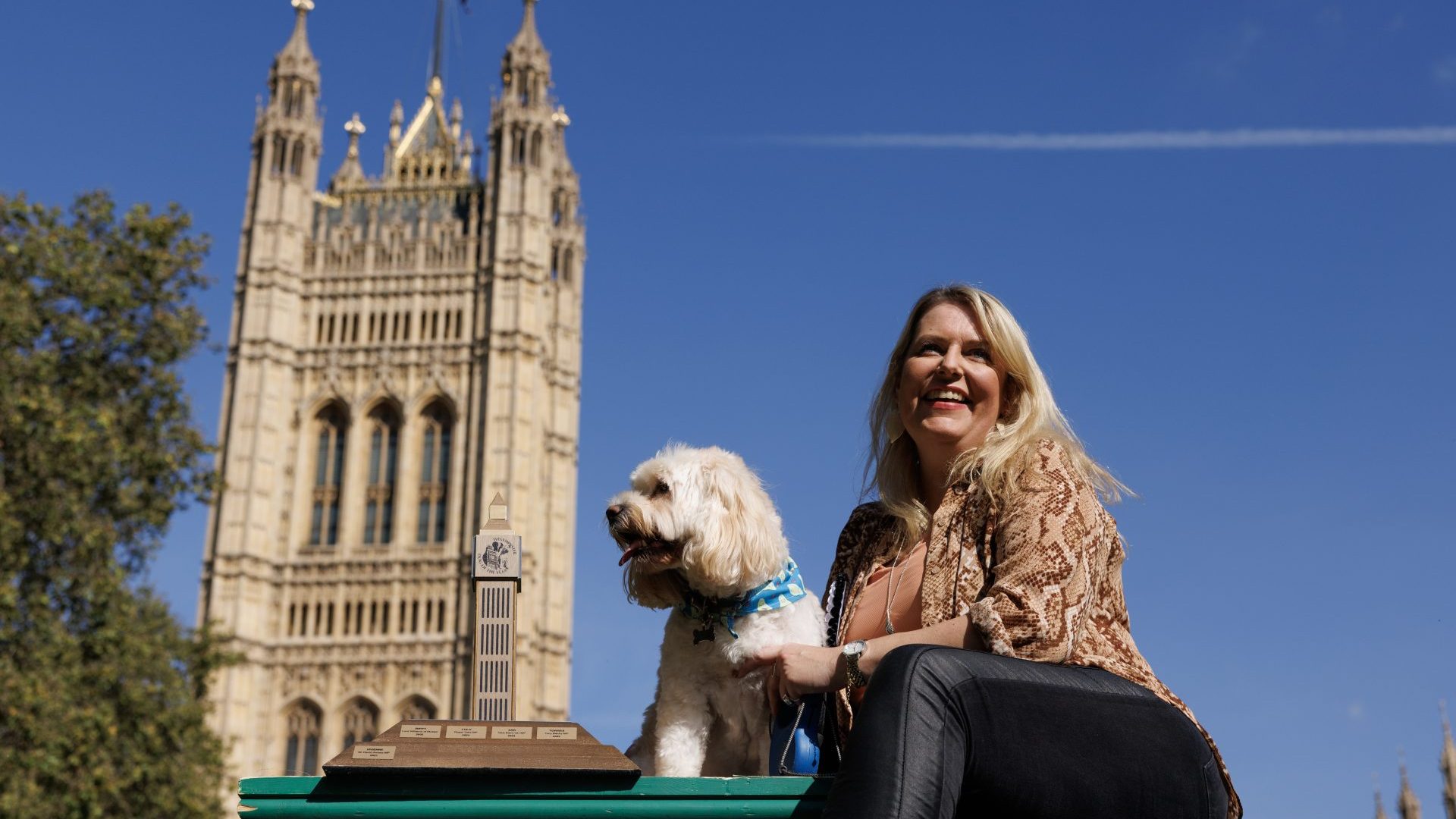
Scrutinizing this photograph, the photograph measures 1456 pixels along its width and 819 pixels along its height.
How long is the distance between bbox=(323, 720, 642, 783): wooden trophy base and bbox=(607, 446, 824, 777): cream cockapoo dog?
1.78 ft

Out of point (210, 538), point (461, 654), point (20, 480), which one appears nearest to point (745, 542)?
point (20, 480)

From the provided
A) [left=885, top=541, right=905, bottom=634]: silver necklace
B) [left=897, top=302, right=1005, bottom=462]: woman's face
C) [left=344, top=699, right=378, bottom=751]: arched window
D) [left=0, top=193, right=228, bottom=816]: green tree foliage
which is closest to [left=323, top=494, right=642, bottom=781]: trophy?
[left=885, top=541, right=905, bottom=634]: silver necklace

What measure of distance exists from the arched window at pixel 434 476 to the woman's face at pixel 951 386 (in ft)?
132

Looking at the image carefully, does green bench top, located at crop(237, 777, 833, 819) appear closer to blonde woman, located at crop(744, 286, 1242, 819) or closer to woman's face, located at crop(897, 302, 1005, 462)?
blonde woman, located at crop(744, 286, 1242, 819)

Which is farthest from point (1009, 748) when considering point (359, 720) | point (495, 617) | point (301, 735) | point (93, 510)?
point (301, 735)

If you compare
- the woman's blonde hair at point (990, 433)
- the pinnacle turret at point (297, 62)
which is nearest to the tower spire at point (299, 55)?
the pinnacle turret at point (297, 62)

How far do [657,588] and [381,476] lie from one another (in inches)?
1640

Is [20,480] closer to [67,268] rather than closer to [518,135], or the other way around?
[67,268]

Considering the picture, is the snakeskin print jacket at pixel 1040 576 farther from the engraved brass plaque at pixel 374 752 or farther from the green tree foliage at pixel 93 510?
the green tree foliage at pixel 93 510

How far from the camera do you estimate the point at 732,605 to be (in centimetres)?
374

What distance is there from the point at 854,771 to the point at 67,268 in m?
16.2

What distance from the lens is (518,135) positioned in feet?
149

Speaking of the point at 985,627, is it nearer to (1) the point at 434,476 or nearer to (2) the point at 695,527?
(2) the point at 695,527

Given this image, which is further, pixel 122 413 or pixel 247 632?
pixel 247 632
